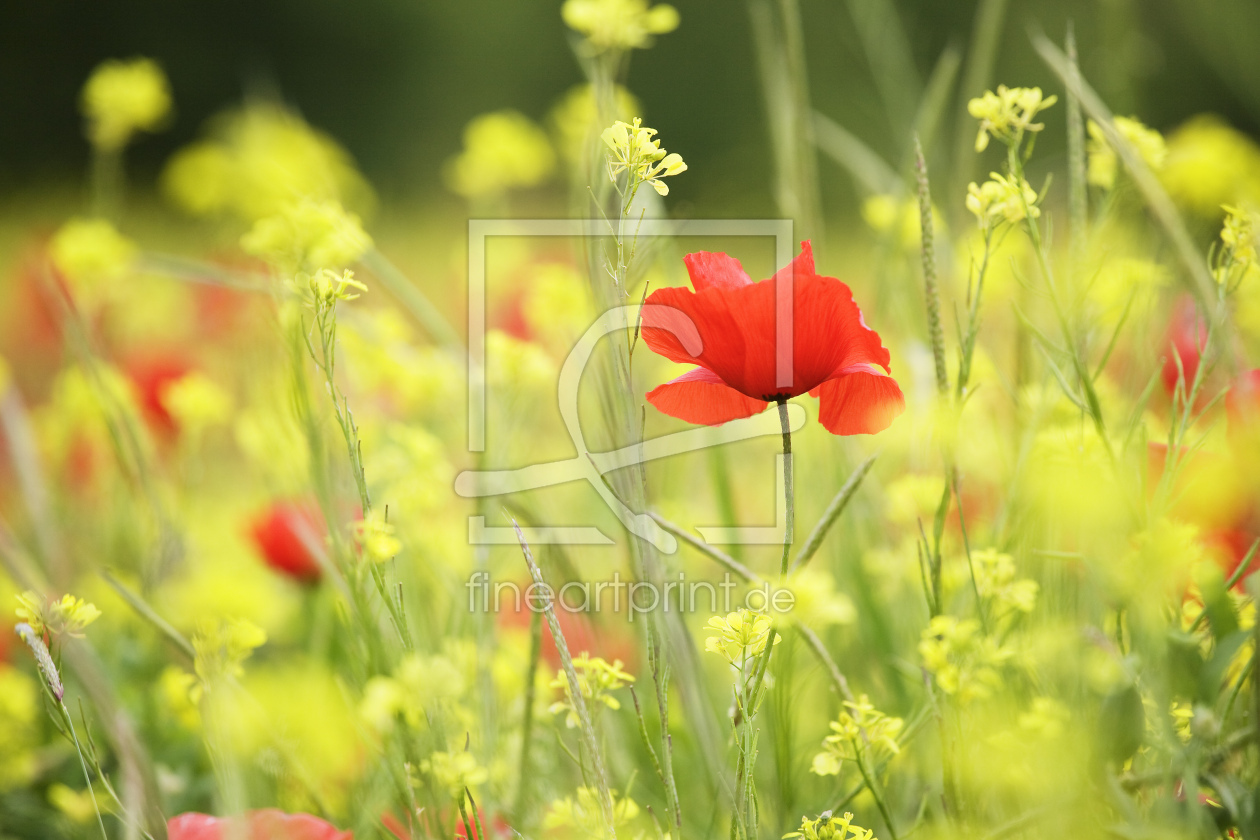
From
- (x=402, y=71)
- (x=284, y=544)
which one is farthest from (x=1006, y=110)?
(x=402, y=71)

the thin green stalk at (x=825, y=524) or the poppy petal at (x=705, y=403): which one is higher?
the poppy petal at (x=705, y=403)

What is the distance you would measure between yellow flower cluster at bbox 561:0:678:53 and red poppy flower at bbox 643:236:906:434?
0.46 feet

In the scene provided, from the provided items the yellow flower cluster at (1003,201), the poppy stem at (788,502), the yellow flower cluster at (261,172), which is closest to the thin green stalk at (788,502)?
the poppy stem at (788,502)

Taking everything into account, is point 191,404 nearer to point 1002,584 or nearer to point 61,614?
point 61,614

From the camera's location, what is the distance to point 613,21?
37 cm

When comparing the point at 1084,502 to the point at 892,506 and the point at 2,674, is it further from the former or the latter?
the point at 2,674

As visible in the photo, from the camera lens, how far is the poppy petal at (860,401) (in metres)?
0.28

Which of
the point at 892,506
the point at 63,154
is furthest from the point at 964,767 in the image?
the point at 63,154

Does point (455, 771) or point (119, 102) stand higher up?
point (119, 102)

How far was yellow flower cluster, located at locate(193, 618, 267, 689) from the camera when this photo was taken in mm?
275

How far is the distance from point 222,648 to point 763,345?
0.20 meters

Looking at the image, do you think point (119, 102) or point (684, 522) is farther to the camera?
point (119, 102)

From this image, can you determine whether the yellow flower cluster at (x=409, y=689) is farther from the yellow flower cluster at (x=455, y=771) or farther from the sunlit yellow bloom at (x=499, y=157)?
the sunlit yellow bloom at (x=499, y=157)

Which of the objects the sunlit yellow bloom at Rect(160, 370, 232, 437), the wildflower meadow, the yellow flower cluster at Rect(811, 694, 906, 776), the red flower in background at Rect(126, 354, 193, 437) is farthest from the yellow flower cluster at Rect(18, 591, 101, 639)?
the red flower in background at Rect(126, 354, 193, 437)
